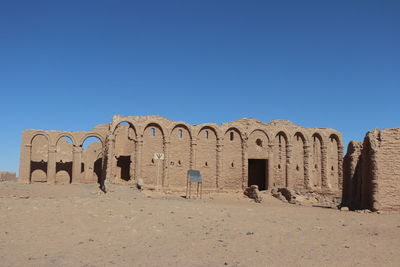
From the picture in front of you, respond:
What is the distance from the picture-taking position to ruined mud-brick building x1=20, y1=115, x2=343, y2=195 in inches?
1010

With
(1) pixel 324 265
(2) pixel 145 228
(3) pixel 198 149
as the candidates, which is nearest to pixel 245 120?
(3) pixel 198 149

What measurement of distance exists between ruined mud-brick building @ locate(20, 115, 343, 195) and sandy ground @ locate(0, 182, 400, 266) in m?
11.0

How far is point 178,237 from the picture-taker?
9.64 m

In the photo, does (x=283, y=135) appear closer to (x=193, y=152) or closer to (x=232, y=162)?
(x=232, y=162)

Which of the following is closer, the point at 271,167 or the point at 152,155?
the point at 152,155

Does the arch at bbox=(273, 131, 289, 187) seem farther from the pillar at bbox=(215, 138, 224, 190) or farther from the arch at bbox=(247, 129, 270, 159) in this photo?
the pillar at bbox=(215, 138, 224, 190)

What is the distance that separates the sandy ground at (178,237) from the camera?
766 cm

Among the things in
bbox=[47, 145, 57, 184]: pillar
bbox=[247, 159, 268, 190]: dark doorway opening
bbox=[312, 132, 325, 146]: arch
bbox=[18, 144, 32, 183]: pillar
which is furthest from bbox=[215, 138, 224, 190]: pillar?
bbox=[18, 144, 32, 183]: pillar

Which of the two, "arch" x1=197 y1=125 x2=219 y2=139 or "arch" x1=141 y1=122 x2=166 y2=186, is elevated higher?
"arch" x1=197 y1=125 x2=219 y2=139

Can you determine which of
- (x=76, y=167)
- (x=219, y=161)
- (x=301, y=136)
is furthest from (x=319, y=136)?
(x=76, y=167)

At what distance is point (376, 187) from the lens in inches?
642

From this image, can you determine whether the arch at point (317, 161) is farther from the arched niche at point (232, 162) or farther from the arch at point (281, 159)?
the arched niche at point (232, 162)

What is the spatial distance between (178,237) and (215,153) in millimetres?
17556

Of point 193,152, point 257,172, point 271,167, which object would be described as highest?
point 193,152
